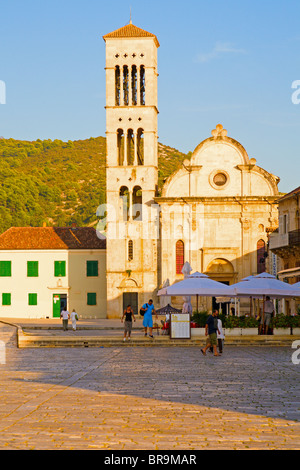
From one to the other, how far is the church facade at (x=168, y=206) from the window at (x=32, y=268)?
7.79 metres

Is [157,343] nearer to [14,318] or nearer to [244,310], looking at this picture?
[244,310]

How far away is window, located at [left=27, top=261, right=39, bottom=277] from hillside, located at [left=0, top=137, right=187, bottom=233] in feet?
129

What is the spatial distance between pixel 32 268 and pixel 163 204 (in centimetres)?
1234

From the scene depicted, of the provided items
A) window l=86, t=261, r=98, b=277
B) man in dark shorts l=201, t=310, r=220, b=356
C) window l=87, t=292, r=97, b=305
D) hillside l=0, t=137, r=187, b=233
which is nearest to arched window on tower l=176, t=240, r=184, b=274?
window l=86, t=261, r=98, b=277

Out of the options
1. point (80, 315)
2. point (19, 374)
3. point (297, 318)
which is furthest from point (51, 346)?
point (80, 315)

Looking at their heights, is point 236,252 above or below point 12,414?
above

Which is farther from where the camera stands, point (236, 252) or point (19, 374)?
point (236, 252)

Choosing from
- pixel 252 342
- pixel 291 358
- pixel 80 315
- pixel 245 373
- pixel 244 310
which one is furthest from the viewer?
pixel 80 315

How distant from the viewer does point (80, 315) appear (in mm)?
57656

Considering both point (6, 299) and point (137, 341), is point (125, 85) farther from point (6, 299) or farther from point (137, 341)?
point (137, 341)

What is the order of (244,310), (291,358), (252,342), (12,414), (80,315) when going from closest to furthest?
(12,414) → (291,358) → (252,342) → (244,310) → (80,315)

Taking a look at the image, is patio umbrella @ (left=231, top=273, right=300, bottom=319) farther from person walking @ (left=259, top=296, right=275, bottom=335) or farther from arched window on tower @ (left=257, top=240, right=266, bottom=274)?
arched window on tower @ (left=257, top=240, right=266, bottom=274)

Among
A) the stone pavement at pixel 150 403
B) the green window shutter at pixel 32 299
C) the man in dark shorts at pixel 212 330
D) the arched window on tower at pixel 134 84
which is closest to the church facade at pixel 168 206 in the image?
the arched window on tower at pixel 134 84

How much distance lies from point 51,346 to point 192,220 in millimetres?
25800
